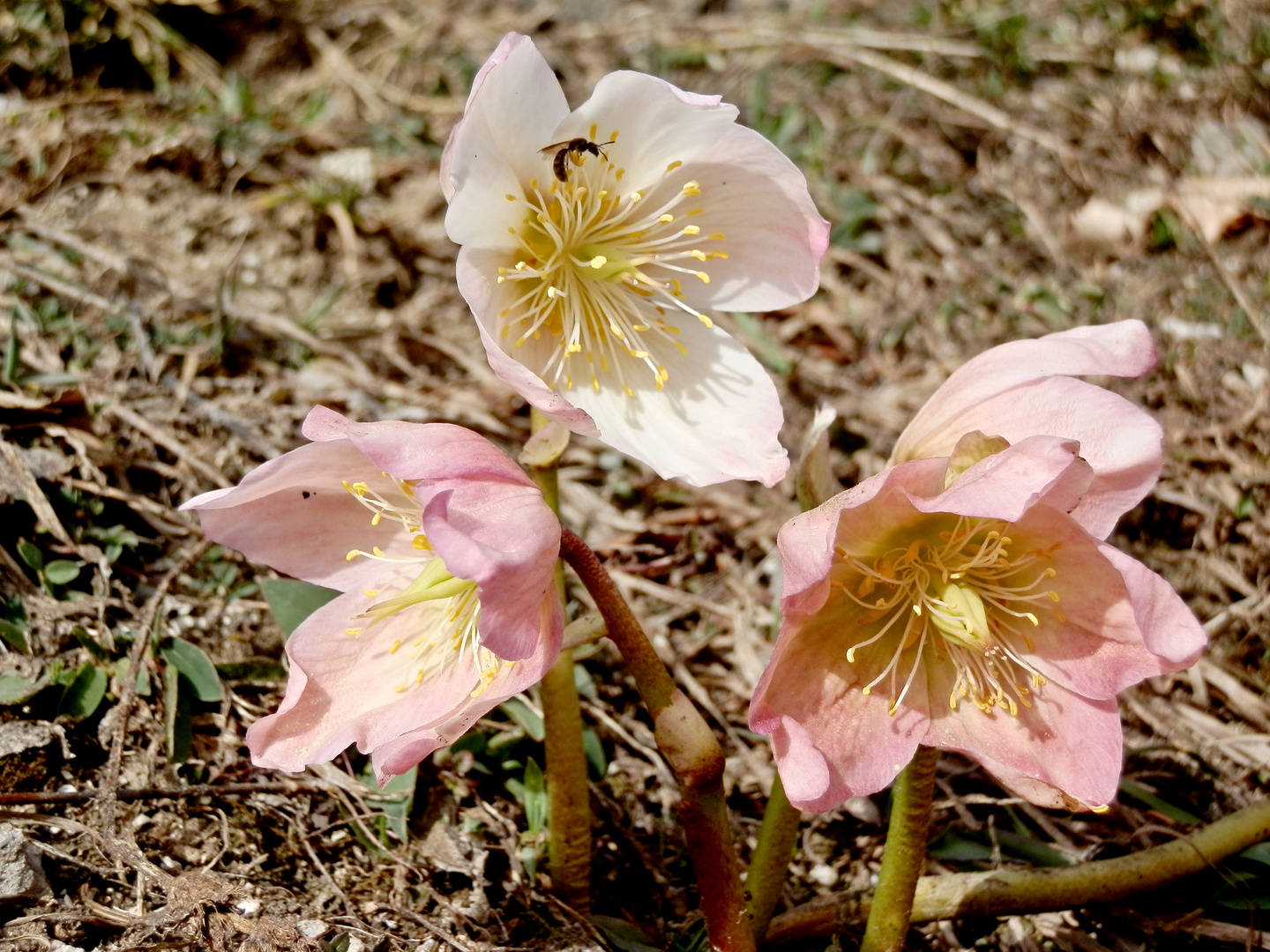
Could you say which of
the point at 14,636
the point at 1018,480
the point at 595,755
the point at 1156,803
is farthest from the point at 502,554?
the point at 1156,803

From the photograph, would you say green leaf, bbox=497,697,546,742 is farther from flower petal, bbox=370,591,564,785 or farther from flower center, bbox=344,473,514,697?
flower petal, bbox=370,591,564,785

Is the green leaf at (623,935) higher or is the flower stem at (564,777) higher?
the flower stem at (564,777)

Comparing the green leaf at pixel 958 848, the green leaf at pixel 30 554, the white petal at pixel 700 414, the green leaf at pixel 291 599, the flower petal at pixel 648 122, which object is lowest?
the green leaf at pixel 958 848

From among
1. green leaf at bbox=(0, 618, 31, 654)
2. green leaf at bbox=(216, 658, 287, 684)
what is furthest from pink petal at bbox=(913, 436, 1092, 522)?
green leaf at bbox=(0, 618, 31, 654)

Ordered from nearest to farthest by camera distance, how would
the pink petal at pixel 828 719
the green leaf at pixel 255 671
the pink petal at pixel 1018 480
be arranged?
the pink petal at pixel 1018 480 < the pink petal at pixel 828 719 < the green leaf at pixel 255 671

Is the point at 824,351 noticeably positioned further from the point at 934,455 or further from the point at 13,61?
the point at 13,61

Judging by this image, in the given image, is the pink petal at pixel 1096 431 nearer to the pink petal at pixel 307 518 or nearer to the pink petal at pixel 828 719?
the pink petal at pixel 828 719

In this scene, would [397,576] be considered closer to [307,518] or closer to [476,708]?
[307,518]

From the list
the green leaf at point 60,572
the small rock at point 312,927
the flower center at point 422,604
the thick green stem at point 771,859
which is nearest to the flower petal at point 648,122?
the flower center at point 422,604
